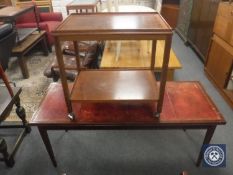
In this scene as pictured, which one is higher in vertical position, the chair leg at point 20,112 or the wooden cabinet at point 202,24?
the wooden cabinet at point 202,24

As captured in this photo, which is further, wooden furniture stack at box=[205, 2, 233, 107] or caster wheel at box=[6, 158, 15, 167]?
wooden furniture stack at box=[205, 2, 233, 107]

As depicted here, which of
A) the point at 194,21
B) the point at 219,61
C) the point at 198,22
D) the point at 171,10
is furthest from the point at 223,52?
the point at 171,10

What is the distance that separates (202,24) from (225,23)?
910mm

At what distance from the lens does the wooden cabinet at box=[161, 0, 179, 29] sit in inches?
167

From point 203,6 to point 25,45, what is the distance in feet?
8.41

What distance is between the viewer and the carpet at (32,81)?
2.14 m

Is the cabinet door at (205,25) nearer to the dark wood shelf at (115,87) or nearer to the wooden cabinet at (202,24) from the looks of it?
the wooden cabinet at (202,24)

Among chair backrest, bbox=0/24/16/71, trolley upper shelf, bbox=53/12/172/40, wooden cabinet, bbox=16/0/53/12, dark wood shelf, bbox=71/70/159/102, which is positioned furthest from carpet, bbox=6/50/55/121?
wooden cabinet, bbox=16/0/53/12

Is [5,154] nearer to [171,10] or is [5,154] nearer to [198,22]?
[198,22]

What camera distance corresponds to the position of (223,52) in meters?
2.12

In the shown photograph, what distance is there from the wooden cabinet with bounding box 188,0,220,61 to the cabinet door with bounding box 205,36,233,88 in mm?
365

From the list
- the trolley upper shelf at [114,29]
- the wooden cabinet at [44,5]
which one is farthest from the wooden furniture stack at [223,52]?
the wooden cabinet at [44,5]

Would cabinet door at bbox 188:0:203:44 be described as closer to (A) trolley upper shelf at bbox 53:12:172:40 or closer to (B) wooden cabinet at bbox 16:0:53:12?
(A) trolley upper shelf at bbox 53:12:172:40

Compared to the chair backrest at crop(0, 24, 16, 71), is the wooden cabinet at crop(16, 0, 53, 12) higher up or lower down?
lower down
